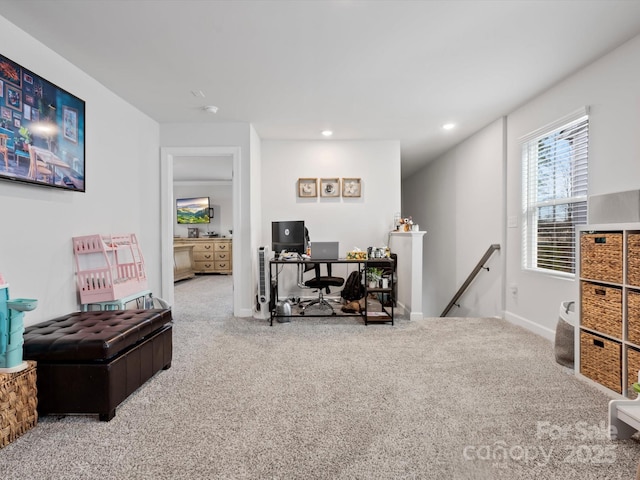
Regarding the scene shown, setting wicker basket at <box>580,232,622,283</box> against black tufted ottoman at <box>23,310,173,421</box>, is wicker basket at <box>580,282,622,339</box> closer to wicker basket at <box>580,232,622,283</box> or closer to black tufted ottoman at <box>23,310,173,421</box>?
wicker basket at <box>580,232,622,283</box>

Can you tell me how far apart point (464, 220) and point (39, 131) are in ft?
16.6

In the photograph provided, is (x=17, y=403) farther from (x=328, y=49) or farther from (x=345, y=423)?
(x=328, y=49)

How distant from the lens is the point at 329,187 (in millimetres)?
4836

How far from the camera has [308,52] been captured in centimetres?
249

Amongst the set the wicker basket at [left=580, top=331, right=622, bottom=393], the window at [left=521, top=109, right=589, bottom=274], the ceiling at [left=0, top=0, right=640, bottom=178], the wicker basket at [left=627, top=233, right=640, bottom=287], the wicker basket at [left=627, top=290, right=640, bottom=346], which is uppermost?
the ceiling at [left=0, top=0, right=640, bottom=178]

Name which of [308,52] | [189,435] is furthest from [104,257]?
[308,52]

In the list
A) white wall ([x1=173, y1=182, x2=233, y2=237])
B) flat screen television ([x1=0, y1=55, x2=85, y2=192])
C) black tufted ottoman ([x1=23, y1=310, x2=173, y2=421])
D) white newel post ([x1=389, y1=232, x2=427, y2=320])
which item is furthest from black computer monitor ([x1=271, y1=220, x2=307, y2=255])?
white wall ([x1=173, y1=182, x2=233, y2=237])

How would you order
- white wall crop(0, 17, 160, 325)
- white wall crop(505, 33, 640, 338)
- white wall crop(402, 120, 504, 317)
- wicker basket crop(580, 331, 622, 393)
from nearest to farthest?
wicker basket crop(580, 331, 622, 393)
white wall crop(0, 17, 160, 325)
white wall crop(505, 33, 640, 338)
white wall crop(402, 120, 504, 317)

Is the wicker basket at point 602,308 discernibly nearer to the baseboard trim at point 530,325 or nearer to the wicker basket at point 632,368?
the wicker basket at point 632,368

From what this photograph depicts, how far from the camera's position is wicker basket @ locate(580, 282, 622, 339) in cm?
202

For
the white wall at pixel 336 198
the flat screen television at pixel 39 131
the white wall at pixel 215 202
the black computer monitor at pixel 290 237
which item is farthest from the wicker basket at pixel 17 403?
the white wall at pixel 215 202

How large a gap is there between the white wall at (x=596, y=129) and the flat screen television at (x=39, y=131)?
405cm

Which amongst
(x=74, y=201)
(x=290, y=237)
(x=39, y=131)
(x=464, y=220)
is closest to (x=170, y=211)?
(x=74, y=201)

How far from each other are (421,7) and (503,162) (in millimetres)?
2575
